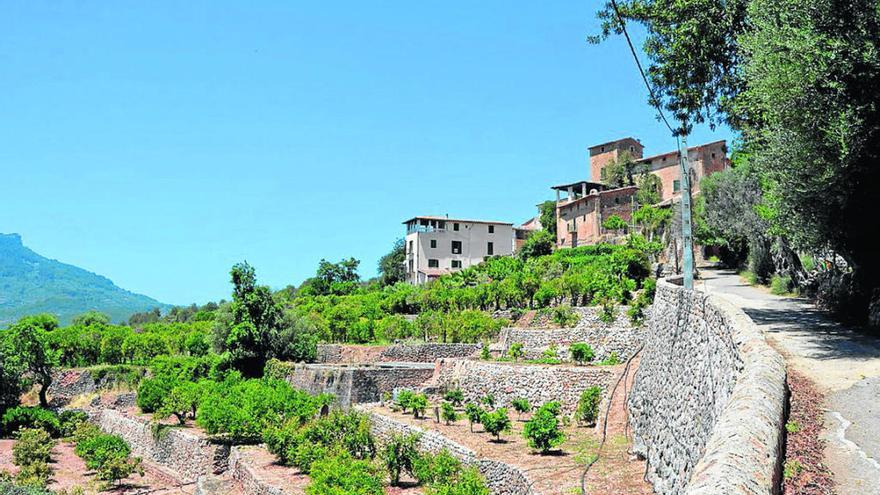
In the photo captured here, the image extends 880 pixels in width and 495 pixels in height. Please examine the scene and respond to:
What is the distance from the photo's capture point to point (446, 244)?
80375 millimetres

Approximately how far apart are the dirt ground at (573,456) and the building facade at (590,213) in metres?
48.5

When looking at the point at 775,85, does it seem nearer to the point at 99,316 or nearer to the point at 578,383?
the point at 578,383

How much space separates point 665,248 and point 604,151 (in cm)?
3473

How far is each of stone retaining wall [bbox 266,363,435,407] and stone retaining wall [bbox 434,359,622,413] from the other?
179cm

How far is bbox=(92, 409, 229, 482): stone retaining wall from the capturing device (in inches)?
1146

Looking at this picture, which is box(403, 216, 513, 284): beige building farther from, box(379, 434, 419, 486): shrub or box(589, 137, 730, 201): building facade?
box(379, 434, 419, 486): shrub

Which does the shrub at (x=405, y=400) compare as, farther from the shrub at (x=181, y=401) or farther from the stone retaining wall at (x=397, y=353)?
the shrub at (x=181, y=401)

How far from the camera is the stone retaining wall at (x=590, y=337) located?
28.5 meters

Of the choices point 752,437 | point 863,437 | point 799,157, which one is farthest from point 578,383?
point 752,437

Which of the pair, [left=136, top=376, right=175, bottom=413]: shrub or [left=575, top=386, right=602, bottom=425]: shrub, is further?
[left=136, top=376, right=175, bottom=413]: shrub

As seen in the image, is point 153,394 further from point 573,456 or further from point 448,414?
point 573,456

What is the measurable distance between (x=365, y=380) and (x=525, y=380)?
366 inches

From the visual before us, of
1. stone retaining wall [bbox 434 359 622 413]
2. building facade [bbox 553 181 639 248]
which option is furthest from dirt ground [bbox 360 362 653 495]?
building facade [bbox 553 181 639 248]

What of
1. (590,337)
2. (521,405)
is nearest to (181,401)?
(521,405)
